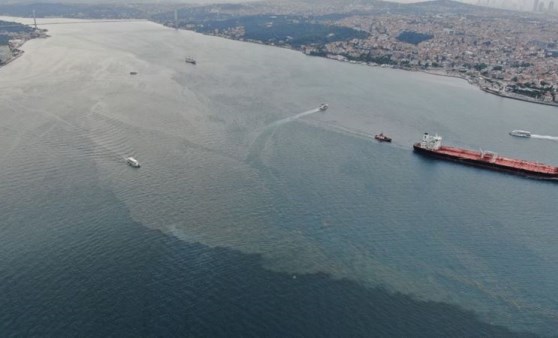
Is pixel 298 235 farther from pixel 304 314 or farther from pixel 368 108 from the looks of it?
pixel 368 108

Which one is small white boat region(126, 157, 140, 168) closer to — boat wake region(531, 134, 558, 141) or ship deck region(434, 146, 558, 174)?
ship deck region(434, 146, 558, 174)

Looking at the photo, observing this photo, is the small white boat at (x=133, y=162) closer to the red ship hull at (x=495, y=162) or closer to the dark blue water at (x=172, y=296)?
the dark blue water at (x=172, y=296)

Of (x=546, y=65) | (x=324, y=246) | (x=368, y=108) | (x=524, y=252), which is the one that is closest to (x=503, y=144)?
(x=368, y=108)

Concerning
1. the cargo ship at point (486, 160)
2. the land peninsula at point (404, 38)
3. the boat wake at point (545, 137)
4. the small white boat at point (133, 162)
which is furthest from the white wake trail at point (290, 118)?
the land peninsula at point (404, 38)

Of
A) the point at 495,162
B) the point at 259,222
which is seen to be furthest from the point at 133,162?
the point at 495,162

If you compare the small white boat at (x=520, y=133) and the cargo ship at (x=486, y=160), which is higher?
the small white boat at (x=520, y=133)

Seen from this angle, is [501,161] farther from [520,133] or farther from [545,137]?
[545,137]

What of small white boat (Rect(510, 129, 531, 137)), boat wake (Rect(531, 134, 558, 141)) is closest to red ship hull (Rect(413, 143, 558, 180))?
small white boat (Rect(510, 129, 531, 137))

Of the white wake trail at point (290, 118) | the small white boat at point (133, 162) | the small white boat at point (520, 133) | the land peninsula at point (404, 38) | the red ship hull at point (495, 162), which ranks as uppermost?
the land peninsula at point (404, 38)
